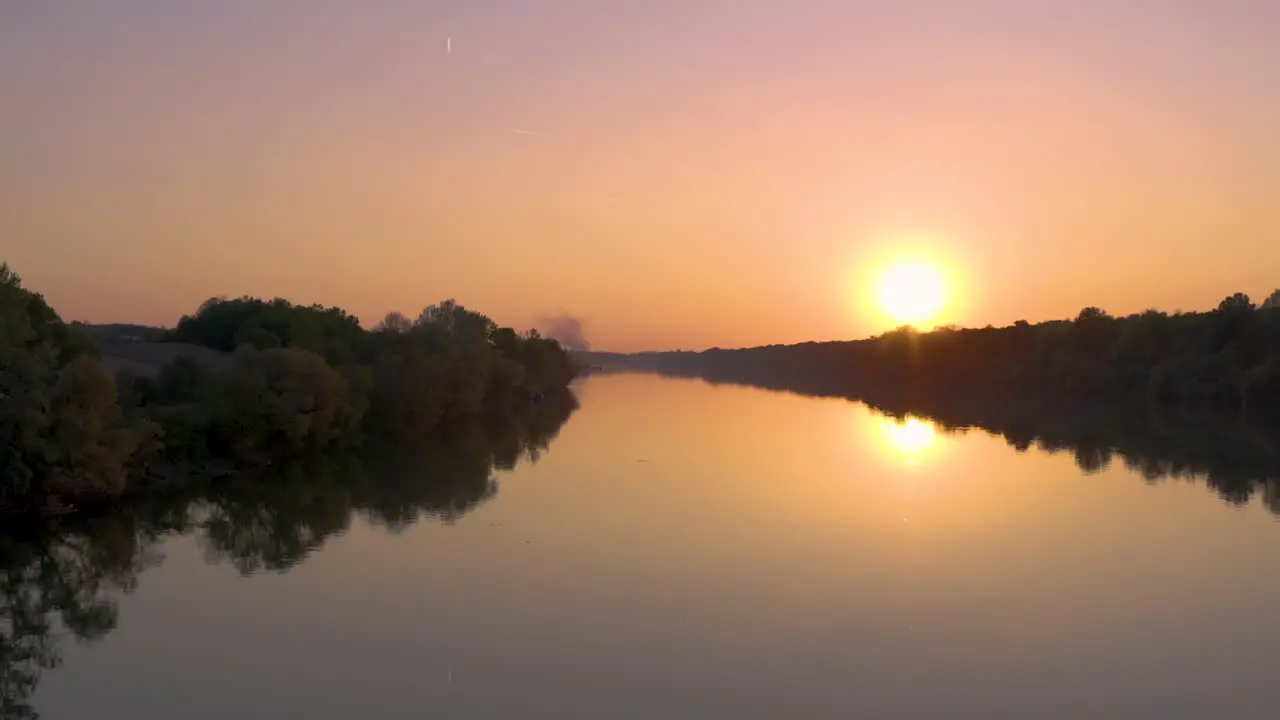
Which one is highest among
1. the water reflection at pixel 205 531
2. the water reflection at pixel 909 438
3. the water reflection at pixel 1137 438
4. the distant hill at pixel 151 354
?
the distant hill at pixel 151 354

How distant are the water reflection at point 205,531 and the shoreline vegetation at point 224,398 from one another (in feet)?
3.62

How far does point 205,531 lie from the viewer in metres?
20.6

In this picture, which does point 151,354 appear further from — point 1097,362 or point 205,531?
point 1097,362

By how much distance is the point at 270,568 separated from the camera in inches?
677

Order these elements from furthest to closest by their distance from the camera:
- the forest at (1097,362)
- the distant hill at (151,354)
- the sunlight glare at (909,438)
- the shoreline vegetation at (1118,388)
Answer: the forest at (1097,362)
the distant hill at (151,354)
the sunlight glare at (909,438)
the shoreline vegetation at (1118,388)

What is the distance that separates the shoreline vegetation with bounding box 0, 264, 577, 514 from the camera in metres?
20.6

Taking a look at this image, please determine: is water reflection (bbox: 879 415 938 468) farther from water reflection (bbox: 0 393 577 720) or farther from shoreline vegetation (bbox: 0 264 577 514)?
shoreline vegetation (bbox: 0 264 577 514)

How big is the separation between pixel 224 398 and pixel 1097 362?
205 ft

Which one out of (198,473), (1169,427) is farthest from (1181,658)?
(1169,427)

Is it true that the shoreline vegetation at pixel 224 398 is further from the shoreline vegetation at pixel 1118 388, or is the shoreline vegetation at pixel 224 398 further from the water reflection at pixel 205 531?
the shoreline vegetation at pixel 1118 388

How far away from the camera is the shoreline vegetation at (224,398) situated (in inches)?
811

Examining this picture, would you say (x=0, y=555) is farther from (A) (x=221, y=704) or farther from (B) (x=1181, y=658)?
(B) (x=1181, y=658)

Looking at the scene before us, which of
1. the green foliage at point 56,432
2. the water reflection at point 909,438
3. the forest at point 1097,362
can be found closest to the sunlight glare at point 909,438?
the water reflection at point 909,438

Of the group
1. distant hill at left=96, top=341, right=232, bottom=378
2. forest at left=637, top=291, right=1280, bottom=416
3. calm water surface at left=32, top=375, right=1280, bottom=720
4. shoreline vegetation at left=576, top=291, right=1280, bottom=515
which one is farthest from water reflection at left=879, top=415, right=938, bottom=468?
distant hill at left=96, top=341, right=232, bottom=378
